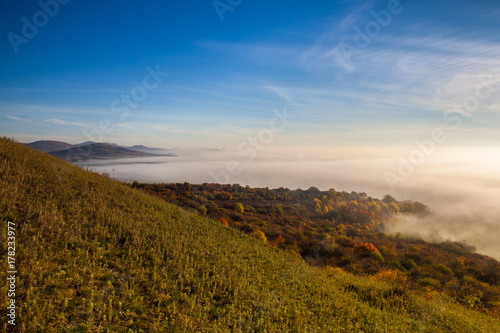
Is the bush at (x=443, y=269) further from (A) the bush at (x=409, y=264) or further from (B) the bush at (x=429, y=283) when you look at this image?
(B) the bush at (x=429, y=283)

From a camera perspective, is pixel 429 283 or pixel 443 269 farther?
pixel 443 269

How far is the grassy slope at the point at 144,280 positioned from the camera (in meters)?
5.34

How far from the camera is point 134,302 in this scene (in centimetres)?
591

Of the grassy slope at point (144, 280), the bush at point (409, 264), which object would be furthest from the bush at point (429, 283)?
the grassy slope at point (144, 280)

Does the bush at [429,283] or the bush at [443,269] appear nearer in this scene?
the bush at [429,283]


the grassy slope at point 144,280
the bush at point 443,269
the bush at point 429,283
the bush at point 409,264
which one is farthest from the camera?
the bush at point 409,264

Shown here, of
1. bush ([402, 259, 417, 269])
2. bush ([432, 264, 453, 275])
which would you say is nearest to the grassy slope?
bush ([432, 264, 453, 275])

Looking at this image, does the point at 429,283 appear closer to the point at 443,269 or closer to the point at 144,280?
the point at 443,269

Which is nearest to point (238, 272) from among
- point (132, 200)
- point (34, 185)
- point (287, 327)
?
point (287, 327)

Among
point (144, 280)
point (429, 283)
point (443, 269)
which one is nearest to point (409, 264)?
point (443, 269)

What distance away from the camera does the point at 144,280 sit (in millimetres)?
6949

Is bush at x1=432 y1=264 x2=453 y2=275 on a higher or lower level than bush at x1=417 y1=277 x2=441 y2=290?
lower

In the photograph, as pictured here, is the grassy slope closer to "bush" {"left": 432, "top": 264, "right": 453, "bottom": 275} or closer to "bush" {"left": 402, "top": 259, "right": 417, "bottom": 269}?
"bush" {"left": 432, "top": 264, "right": 453, "bottom": 275}

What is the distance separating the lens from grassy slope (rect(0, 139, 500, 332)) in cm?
534
